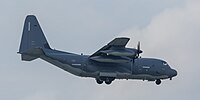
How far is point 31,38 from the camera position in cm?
11706

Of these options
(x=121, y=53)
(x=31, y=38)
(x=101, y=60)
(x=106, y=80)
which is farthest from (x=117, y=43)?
(x=31, y=38)

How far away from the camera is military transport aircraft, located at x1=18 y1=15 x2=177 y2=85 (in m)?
114

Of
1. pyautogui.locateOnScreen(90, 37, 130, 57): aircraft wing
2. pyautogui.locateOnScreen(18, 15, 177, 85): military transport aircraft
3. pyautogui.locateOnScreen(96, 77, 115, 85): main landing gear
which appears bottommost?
pyautogui.locateOnScreen(96, 77, 115, 85): main landing gear

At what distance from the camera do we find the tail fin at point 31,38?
114938 mm

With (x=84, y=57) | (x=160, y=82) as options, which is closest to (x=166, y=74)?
(x=160, y=82)

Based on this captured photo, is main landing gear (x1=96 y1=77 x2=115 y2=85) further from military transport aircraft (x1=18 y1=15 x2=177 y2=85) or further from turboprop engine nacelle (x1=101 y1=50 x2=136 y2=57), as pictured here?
turboprop engine nacelle (x1=101 y1=50 x2=136 y2=57)

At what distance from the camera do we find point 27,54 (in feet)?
374

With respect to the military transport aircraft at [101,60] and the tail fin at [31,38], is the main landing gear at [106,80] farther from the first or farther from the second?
the tail fin at [31,38]

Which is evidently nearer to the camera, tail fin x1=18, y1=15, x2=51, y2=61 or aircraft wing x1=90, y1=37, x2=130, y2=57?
aircraft wing x1=90, y1=37, x2=130, y2=57

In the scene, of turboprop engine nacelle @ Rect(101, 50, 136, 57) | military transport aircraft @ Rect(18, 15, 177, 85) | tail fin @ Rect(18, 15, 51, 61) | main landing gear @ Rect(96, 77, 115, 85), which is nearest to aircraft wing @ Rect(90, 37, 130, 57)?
military transport aircraft @ Rect(18, 15, 177, 85)

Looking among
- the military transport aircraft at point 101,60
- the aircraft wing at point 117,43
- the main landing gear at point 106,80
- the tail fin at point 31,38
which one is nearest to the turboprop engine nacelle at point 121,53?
the military transport aircraft at point 101,60

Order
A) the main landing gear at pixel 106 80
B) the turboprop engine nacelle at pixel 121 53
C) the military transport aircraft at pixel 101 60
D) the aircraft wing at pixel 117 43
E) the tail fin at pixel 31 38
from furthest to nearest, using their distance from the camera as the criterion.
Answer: the main landing gear at pixel 106 80, the tail fin at pixel 31 38, the military transport aircraft at pixel 101 60, the turboprop engine nacelle at pixel 121 53, the aircraft wing at pixel 117 43

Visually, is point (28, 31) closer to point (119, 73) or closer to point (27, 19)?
point (27, 19)

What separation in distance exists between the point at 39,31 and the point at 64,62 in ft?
19.7
